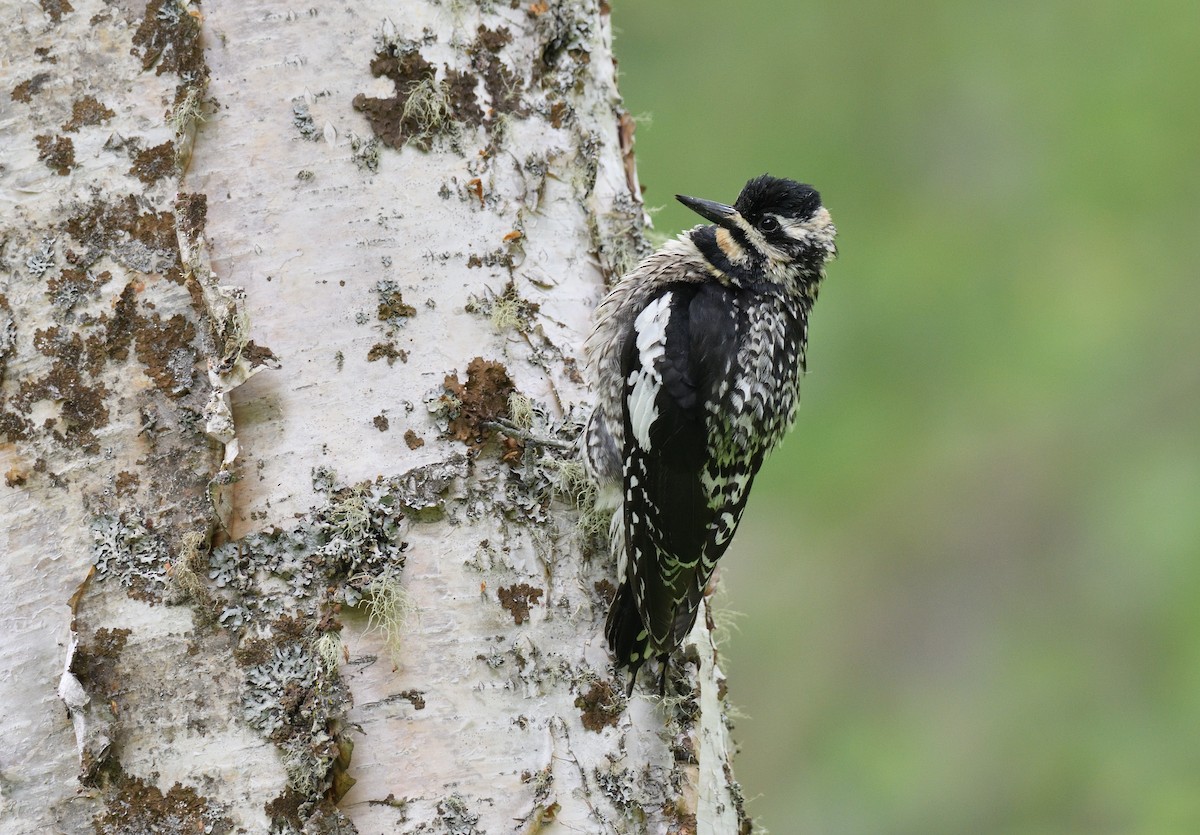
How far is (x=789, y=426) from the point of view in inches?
121

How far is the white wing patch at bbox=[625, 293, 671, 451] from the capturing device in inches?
110

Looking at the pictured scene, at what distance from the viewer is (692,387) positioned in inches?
111

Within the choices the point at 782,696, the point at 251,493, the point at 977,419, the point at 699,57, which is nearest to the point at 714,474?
the point at 251,493

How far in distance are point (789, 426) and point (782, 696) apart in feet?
8.51

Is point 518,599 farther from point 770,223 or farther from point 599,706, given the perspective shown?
point 770,223

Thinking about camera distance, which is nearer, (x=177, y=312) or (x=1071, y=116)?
(x=177, y=312)

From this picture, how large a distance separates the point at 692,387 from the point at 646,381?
0.38 feet

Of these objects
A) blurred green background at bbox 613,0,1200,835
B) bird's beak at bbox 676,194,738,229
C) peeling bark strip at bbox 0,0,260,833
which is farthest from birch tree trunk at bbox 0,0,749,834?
blurred green background at bbox 613,0,1200,835

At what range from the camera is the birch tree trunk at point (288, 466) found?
1.98m

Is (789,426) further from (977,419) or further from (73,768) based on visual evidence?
(977,419)

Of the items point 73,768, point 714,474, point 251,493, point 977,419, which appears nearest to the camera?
point 73,768

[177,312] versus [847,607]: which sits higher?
[177,312]

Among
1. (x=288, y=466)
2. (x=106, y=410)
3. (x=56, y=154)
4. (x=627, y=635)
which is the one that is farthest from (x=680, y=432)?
(x=56, y=154)

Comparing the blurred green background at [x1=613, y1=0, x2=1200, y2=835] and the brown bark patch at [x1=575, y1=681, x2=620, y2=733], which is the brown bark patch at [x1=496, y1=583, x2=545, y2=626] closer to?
the brown bark patch at [x1=575, y1=681, x2=620, y2=733]
